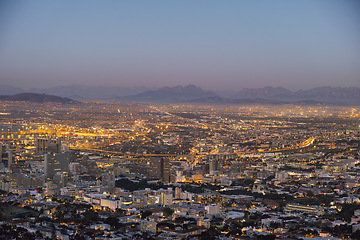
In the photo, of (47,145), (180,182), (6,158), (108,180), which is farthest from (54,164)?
(47,145)

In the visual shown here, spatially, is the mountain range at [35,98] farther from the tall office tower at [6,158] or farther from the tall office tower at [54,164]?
the tall office tower at [54,164]

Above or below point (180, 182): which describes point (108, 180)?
above

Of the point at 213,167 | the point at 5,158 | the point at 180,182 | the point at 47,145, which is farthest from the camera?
the point at 47,145

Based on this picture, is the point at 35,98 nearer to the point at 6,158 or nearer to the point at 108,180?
the point at 6,158

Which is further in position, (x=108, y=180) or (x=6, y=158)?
(x=6, y=158)

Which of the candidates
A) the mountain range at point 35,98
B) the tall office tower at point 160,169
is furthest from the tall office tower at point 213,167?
the mountain range at point 35,98

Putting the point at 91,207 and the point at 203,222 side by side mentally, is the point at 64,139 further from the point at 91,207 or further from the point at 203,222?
the point at 203,222

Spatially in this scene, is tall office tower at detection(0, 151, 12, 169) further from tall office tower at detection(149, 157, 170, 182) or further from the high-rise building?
tall office tower at detection(149, 157, 170, 182)
